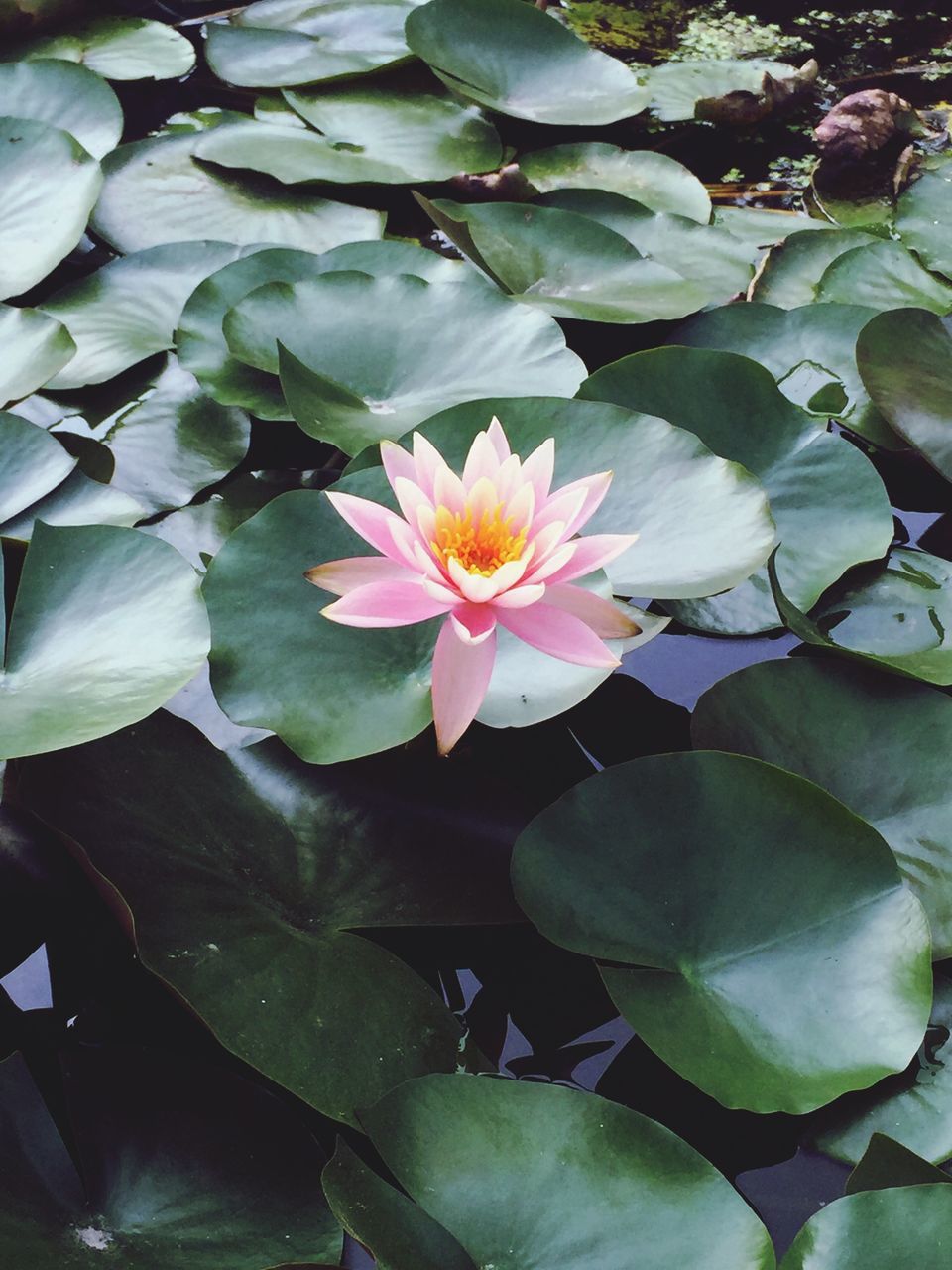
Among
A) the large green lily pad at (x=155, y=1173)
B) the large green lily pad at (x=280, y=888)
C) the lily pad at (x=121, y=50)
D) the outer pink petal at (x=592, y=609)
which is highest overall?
the lily pad at (x=121, y=50)

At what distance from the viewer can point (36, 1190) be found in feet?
3.14

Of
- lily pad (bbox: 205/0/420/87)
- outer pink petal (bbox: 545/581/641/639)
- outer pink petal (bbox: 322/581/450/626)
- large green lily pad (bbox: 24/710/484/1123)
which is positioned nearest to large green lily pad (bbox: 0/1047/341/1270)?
large green lily pad (bbox: 24/710/484/1123)

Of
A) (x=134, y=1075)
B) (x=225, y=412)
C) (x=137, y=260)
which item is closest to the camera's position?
(x=134, y=1075)

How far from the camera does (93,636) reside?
1.21 metres

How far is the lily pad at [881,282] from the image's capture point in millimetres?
2061

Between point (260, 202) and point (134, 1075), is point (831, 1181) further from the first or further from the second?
point (260, 202)

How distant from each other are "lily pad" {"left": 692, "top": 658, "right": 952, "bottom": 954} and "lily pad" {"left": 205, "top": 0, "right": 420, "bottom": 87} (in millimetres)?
1917

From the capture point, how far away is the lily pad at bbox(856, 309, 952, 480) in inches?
67.2

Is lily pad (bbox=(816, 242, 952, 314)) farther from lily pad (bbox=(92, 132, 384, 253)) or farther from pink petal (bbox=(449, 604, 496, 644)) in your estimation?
pink petal (bbox=(449, 604, 496, 644))

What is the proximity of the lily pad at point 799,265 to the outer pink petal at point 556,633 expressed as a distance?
1.23m

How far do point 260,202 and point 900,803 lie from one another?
1.74m

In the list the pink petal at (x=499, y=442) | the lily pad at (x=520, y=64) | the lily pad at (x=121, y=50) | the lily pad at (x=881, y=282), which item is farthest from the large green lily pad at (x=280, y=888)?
the lily pad at (x=121, y=50)

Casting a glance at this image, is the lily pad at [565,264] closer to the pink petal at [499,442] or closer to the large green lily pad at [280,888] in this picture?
the pink petal at [499,442]

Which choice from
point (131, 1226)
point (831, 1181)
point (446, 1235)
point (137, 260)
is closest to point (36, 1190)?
point (131, 1226)
